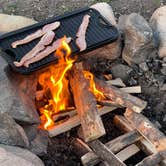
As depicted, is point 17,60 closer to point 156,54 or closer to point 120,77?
point 120,77

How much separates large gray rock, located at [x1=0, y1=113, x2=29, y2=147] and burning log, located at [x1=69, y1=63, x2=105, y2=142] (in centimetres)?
49

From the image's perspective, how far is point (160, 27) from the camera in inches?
167

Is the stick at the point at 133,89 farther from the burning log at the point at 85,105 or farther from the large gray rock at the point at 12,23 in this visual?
the large gray rock at the point at 12,23

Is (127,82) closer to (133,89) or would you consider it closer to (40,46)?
(133,89)

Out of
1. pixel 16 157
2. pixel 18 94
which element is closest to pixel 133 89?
pixel 18 94

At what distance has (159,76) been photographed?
414cm

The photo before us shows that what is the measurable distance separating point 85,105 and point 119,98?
327 mm

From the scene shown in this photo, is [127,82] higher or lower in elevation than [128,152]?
higher

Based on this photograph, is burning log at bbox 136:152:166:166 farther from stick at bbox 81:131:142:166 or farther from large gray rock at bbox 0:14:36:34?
large gray rock at bbox 0:14:36:34

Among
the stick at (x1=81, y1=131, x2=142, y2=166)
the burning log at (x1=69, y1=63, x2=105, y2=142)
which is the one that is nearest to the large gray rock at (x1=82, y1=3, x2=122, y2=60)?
the burning log at (x1=69, y1=63, x2=105, y2=142)

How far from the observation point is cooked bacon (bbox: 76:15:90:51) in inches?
146

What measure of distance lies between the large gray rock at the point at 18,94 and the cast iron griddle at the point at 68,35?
11 centimetres

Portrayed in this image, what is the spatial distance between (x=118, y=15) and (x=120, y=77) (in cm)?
83

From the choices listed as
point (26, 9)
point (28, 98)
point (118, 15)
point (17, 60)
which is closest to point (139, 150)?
point (28, 98)
